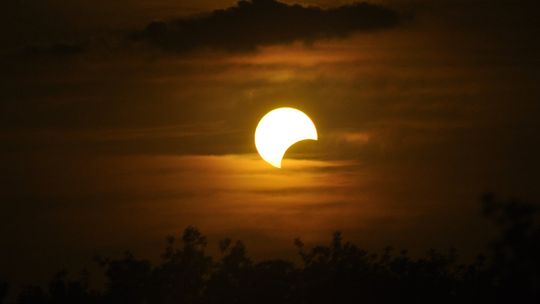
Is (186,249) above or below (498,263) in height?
above

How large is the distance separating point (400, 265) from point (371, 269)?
3.55 ft

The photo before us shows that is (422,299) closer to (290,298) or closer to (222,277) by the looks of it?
(290,298)

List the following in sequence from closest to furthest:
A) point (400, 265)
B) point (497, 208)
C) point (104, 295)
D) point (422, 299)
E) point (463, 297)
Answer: point (497, 208) → point (463, 297) → point (422, 299) → point (400, 265) → point (104, 295)

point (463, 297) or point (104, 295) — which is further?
point (104, 295)

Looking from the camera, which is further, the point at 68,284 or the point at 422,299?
the point at 68,284

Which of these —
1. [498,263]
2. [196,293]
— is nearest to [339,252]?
[196,293]

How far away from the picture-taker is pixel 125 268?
51906 mm

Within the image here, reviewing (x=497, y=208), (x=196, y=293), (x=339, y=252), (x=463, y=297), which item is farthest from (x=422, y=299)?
(x=497, y=208)

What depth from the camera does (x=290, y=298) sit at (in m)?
46.0

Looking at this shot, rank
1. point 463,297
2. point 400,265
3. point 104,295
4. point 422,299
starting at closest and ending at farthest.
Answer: point 463,297
point 422,299
point 400,265
point 104,295

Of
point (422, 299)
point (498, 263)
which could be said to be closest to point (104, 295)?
point (422, 299)

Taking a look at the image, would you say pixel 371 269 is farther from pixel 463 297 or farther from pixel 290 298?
pixel 463 297

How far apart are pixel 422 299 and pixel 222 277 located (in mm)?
9006

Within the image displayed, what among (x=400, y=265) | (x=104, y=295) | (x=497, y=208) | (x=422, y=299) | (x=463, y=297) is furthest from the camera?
(x=104, y=295)
